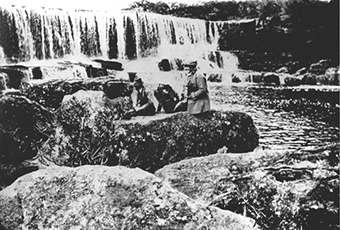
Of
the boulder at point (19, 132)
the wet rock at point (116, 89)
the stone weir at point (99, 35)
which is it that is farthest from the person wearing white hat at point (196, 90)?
the boulder at point (19, 132)

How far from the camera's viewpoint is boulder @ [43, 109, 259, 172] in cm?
255

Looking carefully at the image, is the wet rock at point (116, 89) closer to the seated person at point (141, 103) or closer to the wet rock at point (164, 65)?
the seated person at point (141, 103)

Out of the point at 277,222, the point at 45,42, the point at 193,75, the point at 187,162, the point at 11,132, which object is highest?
the point at 45,42

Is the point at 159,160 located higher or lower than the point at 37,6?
lower

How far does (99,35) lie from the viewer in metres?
2.58

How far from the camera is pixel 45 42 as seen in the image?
8.24 ft

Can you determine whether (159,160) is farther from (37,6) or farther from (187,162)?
(37,6)

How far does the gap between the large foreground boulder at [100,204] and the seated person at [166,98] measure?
15.5 inches

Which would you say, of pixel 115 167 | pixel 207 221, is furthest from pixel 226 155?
pixel 115 167

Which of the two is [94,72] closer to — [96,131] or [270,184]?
[96,131]

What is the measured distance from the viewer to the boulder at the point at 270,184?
2627 mm

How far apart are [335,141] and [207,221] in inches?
36.6

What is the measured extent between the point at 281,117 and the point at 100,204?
45.7 inches

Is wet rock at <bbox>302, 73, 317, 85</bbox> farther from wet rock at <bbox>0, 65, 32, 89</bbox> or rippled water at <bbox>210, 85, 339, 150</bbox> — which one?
wet rock at <bbox>0, 65, 32, 89</bbox>
